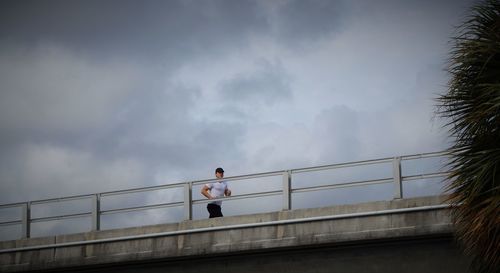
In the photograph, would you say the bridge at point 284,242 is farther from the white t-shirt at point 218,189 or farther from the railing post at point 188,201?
the white t-shirt at point 218,189

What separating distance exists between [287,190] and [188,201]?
2380 millimetres

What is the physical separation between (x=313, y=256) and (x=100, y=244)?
482 cm

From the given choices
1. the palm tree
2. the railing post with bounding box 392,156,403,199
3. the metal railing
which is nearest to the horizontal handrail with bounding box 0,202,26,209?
the metal railing

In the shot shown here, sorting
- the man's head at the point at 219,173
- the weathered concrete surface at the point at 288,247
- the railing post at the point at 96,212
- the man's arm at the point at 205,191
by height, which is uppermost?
the man's head at the point at 219,173

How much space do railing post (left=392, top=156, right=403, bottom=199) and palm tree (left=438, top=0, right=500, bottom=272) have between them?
3138 mm

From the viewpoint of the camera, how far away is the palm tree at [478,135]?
1533 centimetres

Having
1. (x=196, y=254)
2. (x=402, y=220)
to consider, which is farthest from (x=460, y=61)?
(x=196, y=254)

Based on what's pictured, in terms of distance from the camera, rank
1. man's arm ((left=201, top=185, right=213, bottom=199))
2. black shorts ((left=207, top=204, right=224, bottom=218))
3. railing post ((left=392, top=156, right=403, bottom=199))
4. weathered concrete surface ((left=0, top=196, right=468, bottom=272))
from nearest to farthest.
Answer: weathered concrete surface ((left=0, top=196, right=468, bottom=272))
railing post ((left=392, top=156, right=403, bottom=199))
black shorts ((left=207, top=204, right=224, bottom=218))
man's arm ((left=201, top=185, right=213, bottom=199))

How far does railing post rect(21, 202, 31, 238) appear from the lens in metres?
24.9

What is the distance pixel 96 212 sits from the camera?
78.2ft

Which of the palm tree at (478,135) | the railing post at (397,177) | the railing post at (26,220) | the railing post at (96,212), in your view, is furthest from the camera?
the railing post at (26,220)

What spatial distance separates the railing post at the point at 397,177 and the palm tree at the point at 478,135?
3.14 m

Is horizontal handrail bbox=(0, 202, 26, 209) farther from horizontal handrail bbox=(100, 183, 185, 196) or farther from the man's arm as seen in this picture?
the man's arm

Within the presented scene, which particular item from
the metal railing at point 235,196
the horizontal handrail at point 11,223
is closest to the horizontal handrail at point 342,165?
the metal railing at point 235,196
